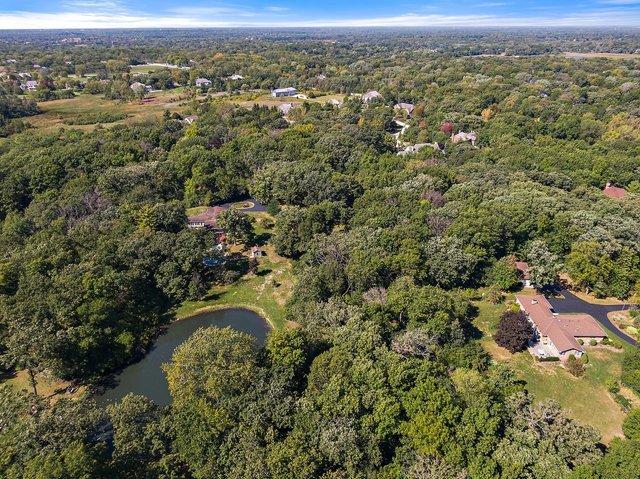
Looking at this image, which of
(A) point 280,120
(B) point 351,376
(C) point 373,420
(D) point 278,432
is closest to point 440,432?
(C) point 373,420

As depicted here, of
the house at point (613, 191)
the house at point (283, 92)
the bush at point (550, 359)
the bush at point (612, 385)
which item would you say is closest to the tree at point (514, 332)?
Answer: the bush at point (550, 359)

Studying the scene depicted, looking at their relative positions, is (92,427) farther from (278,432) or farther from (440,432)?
(440,432)

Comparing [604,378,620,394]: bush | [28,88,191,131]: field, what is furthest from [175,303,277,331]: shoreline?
[28,88,191,131]: field

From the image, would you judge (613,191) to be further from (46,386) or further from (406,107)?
(46,386)

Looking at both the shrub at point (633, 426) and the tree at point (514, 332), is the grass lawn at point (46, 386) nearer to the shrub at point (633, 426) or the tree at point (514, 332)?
the tree at point (514, 332)

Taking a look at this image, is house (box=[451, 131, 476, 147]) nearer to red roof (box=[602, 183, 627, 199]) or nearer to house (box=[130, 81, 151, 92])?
red roof (box=[602, 183, 627, 199])

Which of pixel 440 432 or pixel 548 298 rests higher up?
pixel 440 432
